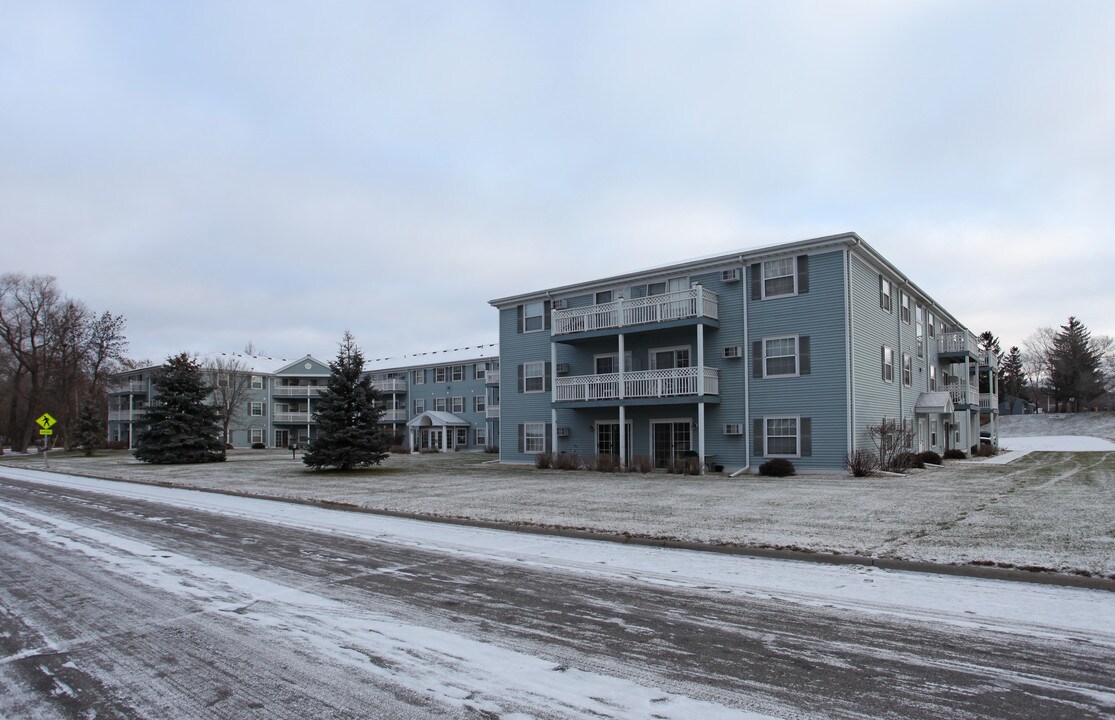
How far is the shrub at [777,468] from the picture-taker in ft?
71.8

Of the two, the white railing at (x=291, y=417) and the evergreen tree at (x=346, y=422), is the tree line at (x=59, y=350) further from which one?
the evergreen tree at (x=346, y=422)

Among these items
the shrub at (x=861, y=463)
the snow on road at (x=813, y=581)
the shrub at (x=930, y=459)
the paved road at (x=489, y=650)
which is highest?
the paved road at (x=489, y=650)

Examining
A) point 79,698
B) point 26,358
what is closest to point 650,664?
point 79,698

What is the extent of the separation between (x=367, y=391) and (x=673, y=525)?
18944mm

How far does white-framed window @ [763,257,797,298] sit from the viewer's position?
78.6ft

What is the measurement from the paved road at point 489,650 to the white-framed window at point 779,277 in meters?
17.9

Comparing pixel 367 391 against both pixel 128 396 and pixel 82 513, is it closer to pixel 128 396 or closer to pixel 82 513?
pixel 82 513

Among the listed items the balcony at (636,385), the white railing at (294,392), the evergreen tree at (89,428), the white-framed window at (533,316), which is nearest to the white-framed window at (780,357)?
the balcony at (636,385)

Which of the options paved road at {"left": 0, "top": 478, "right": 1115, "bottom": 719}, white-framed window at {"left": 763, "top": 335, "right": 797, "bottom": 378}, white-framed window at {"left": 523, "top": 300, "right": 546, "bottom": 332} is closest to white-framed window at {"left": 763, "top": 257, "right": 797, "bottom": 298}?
white-framed window at {"left": 763, "top": 335, "right": 797, "bottom": 378}

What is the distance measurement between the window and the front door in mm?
3262

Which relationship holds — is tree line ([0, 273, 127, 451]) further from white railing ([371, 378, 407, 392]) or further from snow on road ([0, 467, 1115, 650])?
snow on road ([0, 467, 1115, 650])

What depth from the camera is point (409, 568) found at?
26.8 feet

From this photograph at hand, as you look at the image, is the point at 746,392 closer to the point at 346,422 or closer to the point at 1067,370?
the point at 346,422

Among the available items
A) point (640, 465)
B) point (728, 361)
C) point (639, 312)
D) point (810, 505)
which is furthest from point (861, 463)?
point (639, 312)
